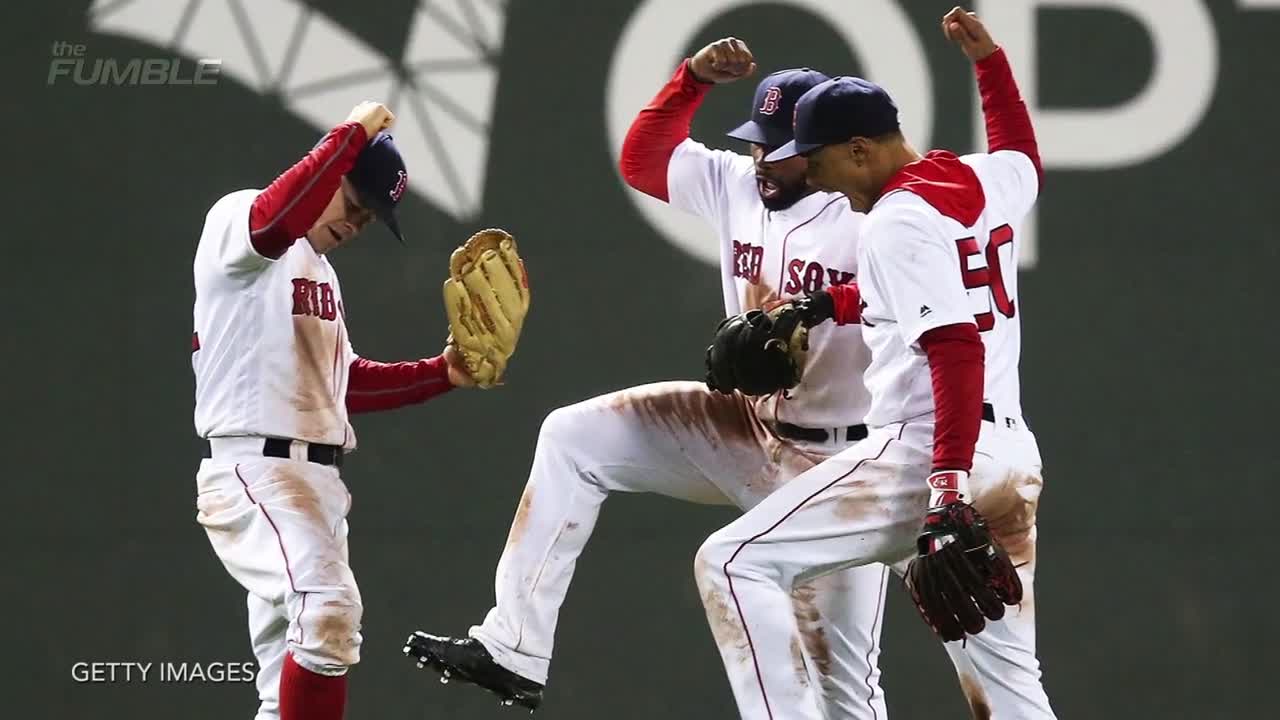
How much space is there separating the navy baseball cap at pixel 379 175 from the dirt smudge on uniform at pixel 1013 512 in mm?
1650

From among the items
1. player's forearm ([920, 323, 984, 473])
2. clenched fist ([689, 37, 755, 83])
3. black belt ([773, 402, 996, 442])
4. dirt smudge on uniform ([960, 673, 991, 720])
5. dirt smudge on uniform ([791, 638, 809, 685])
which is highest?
clenched fist ([689, 37, 755, 83])

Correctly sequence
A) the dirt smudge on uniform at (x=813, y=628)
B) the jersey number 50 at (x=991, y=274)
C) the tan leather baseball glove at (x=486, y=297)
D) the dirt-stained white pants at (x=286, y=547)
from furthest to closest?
1. the tan leather baseball glove at (x=486, y=297)
2. the dirt smudge on uniform at (x=813, y=628)
3. the dirt-stained white pants at (x=286, y=547)
4. the jersey number 50 at (x=991, y=274)

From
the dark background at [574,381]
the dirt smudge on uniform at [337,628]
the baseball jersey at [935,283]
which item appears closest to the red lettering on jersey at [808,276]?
the baseball jersey at [935,283]

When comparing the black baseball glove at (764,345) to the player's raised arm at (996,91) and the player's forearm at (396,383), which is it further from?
the player's forearm at (396,383)

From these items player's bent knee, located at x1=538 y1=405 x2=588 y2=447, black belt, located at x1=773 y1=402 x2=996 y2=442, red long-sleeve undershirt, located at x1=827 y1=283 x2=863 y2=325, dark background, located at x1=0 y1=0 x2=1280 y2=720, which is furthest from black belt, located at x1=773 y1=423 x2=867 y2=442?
dark background, located at x1=0 y1=0 x2=1280 y2=720

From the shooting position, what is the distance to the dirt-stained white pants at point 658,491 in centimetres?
362

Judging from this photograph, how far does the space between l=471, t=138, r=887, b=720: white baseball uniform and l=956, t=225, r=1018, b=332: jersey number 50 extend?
0.50 meters

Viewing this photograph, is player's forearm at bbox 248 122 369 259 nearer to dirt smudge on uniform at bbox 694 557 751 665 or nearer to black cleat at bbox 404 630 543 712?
black cleat at bbox 404 630 543 712

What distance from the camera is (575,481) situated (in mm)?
3721

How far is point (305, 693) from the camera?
3875 millimetres

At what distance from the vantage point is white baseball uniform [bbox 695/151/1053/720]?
3199 millimetres

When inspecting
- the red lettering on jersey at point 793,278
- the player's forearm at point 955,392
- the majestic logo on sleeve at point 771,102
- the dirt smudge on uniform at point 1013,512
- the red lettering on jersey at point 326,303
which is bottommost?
the dirt smudge on uniform at point 1013,512

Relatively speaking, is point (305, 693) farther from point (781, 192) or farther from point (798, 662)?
point (781, 192)

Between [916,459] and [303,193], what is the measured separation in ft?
5.20
